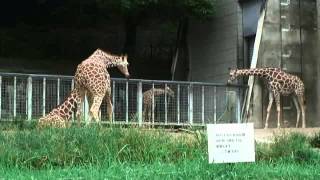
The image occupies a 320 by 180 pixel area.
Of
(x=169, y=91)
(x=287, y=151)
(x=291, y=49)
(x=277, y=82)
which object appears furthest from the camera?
(x=291, y=49)

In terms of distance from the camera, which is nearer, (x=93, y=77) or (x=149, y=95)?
(x=93, y=77)

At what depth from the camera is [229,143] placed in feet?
28.8

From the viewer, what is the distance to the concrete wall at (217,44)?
23.8 metres

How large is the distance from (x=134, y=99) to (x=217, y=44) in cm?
639

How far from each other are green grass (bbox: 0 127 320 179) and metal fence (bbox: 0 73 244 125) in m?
5.79

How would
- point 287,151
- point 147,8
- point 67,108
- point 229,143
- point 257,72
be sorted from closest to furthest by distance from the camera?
point 229,143 < point 287,151 < point 67,108 < point 257,72 < point 147,8

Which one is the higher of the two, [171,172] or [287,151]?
[287,151]

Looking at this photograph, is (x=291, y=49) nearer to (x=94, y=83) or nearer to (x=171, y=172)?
(x=94, y=83)

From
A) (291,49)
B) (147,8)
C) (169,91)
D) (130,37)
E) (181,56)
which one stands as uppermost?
(147,8)

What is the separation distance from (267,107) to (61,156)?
12514 millimetres

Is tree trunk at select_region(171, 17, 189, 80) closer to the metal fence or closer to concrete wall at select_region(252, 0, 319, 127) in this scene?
concrete wall at select_region(252, 0, 319, 127)

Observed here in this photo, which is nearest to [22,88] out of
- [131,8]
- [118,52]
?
[131,8]

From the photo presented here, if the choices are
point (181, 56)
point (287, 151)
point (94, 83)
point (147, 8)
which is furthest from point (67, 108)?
point (181, 56)

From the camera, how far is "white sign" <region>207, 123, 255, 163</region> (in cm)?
872
